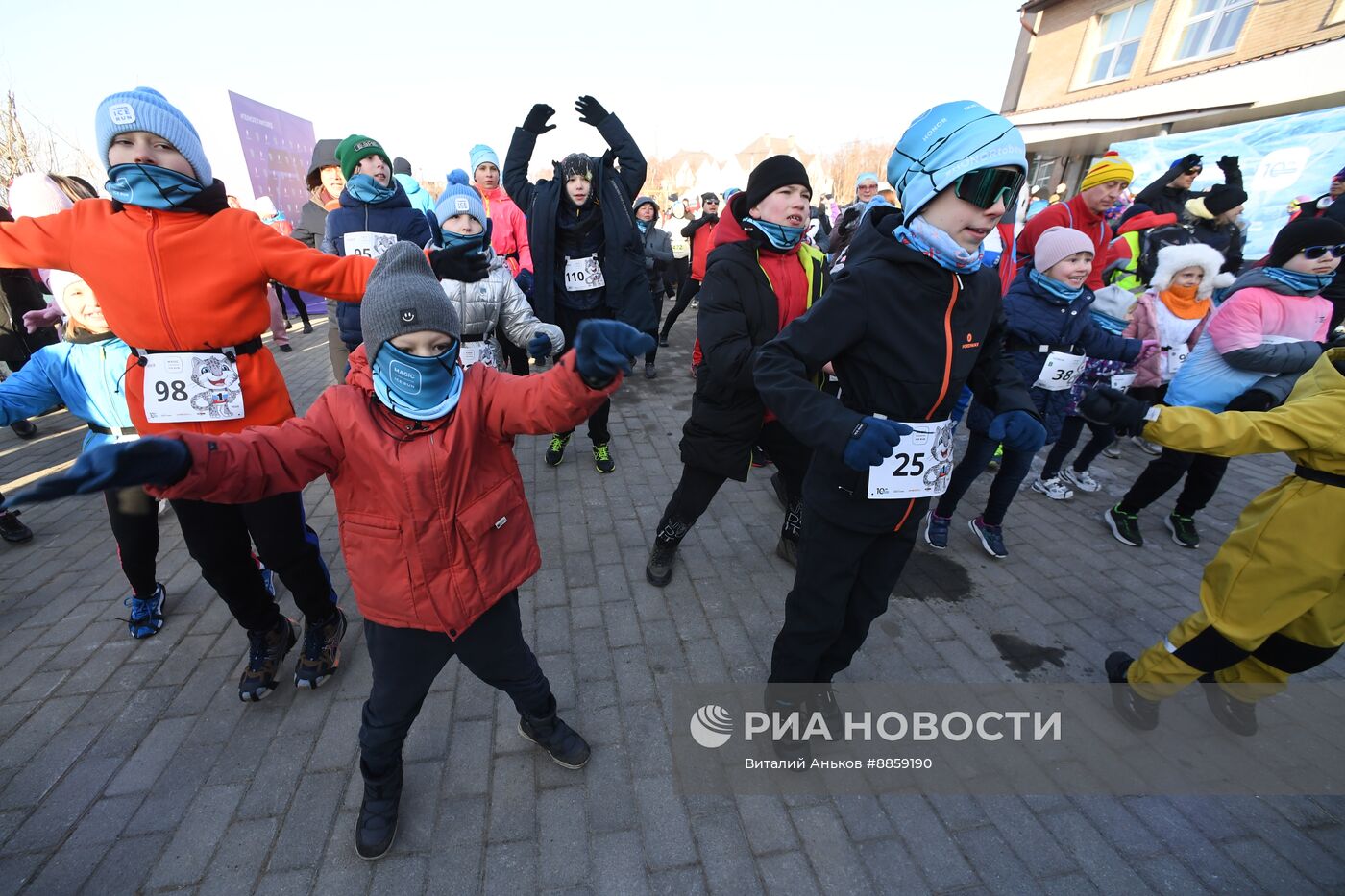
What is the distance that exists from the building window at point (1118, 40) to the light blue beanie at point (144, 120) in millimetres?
21502

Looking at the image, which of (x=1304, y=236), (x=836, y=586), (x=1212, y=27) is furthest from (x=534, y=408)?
(x=1212, y=27)

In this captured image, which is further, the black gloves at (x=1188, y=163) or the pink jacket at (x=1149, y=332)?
the black gloves at (x=1188, y=163)

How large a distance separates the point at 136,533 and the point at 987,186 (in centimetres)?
387

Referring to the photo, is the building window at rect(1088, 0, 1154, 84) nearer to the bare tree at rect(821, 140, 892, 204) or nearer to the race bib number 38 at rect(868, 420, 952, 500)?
the race bib number 38 at rect(868, 420, 952, 500)

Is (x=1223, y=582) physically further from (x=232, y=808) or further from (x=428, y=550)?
(x=232, y=808)

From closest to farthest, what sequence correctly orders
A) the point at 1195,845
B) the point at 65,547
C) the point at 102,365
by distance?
1. the point at 1195,845
2. the point at 102,365
3. the point at 65,547

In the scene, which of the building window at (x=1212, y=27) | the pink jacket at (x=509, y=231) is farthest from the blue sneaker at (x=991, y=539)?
the building window at (x=1212, y=27)

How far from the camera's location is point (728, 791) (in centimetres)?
218

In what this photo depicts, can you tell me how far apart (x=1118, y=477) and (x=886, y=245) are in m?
4.75

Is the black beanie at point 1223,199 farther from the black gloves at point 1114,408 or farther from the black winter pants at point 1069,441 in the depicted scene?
the black gloves at point 1114,408

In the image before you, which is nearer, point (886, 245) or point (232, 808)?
point (886, 245)

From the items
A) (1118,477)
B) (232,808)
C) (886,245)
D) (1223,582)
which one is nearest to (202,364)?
(232,808)

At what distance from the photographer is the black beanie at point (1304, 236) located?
2750mm

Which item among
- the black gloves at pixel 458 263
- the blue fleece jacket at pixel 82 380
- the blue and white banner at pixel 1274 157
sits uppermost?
the blue and white banner at pixel 1274 157
